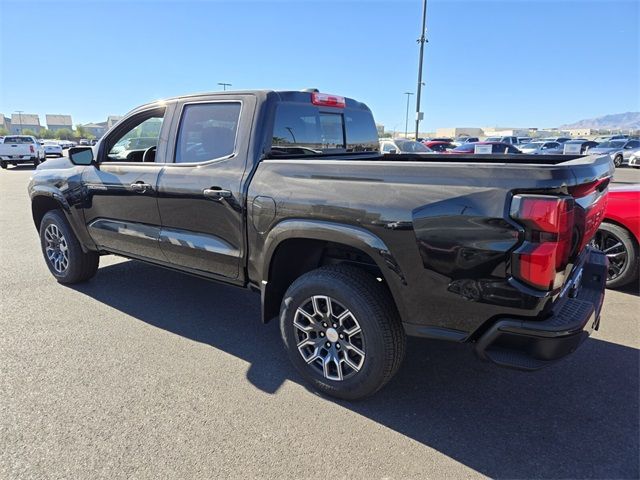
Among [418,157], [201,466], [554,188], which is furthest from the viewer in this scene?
[418,157]

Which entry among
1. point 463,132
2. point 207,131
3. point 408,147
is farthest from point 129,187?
point 463,132

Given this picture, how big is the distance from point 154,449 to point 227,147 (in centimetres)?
204

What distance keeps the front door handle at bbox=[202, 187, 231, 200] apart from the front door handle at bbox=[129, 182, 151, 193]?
2.48 feet

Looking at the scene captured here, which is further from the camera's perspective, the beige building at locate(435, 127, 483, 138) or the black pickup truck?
the beige building at locate(435, 127, 483, 138)

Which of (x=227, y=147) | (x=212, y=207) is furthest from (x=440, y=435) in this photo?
(x=227, y=147)

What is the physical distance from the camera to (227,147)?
3297 millimetres

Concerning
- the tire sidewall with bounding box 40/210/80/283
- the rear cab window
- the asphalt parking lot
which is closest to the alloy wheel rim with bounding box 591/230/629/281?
the asphalt parking lot

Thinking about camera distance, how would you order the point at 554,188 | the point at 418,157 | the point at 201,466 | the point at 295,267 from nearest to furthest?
the point at 554,188 < the point at 201,466 < the point at 295,267 < the point at 418,157

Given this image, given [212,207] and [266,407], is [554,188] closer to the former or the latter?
[266,407]

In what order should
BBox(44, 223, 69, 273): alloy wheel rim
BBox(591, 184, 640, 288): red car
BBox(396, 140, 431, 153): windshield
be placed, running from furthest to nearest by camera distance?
BBox(396, 140, 431, 153): windshield, BBox(44, 223, 69, 273): alloy wheel rim, BBox(591, 184, 640, 288): red car

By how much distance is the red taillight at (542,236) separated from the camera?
2006 mm

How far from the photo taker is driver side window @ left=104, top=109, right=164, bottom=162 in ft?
12.9

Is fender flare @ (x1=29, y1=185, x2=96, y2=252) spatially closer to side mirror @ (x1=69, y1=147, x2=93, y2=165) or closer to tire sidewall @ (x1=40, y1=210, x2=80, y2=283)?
tire sidewall @ (x1=40, y1=210, x2=80, y2=283)

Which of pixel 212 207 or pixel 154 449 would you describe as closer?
pixel 154 449
